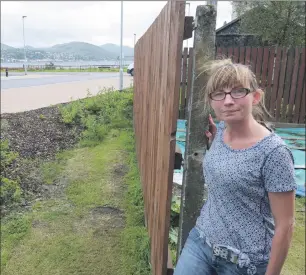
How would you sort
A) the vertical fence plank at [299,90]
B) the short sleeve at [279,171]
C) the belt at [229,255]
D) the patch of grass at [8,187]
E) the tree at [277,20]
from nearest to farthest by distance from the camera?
the short sleeve at [279,171] → the belt at [229,255] → the patch of grass at [8,187] → the vertical fence plank at [299,90] → the tree at [277,20]

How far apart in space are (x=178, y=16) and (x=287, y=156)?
0.78 meters

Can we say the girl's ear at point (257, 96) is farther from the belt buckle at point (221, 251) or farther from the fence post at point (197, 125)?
the belt buckle at point (221, 251)

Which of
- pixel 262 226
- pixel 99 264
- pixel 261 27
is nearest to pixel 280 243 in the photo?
Answer: pixel 262 226

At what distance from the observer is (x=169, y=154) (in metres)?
1.70

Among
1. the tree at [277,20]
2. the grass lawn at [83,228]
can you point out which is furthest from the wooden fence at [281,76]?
the grass lawn at [83,228]

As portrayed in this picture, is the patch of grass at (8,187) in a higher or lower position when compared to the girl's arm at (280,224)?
lower

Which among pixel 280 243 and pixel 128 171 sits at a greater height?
pixel 280 243

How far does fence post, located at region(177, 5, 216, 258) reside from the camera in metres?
1.75

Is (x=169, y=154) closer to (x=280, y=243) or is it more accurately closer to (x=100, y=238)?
(x=280, y=243)

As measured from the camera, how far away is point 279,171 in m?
1.18

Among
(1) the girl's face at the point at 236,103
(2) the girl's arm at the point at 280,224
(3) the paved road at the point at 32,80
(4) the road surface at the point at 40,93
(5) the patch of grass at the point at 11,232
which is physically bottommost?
(5) the patch of grass at the point at 11,232

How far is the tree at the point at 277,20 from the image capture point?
11609 millimetres

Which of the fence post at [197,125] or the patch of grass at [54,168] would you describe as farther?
the patch of grass at [54,168]

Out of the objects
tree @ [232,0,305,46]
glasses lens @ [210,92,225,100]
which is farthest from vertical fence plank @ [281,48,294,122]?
glasses lens @ [210,92,225,100]
